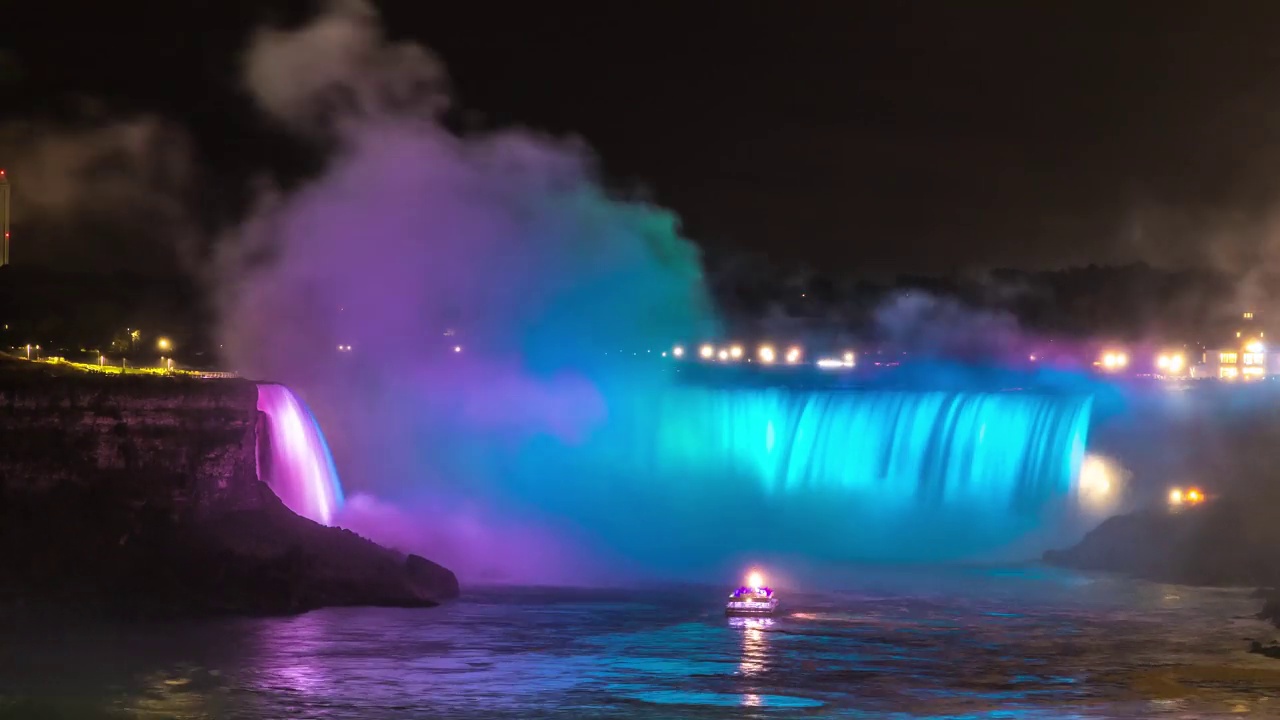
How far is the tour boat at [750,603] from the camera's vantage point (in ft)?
155

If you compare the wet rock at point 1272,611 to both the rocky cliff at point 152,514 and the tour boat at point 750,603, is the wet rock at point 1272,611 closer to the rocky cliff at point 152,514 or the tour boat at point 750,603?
the tour boat at point 750,603

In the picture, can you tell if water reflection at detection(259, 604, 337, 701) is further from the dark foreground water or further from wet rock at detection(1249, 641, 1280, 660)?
wet rock at detection(1249, 641, 1280, 660)

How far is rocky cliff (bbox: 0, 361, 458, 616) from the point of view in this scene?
44219mm

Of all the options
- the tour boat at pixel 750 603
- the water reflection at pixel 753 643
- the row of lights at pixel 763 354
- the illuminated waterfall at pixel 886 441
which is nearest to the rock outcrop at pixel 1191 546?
the illuminated waterfall at pixel 886 441

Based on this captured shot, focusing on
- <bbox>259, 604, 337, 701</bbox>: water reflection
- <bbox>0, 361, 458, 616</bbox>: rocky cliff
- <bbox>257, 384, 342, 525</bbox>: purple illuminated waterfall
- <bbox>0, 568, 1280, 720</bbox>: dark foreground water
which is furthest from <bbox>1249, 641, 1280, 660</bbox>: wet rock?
<bbox>257, 384, 342, 525</bbox>: purple illuminated waterfall

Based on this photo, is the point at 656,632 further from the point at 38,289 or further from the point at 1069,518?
the point at 38,289

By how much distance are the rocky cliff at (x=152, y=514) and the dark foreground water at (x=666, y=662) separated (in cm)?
148

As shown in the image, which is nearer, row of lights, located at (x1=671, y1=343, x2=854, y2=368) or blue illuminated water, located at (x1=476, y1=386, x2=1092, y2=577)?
blue illuminated water, located at (x1=476, y1=386, x2=1092, y2=577)

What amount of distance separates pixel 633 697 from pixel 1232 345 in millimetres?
87563

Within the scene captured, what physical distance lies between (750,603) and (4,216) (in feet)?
119

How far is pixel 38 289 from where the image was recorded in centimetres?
9225

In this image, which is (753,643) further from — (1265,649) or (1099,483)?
(1099,483)

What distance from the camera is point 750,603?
1876 inches

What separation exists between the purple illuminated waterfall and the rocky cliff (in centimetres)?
293
